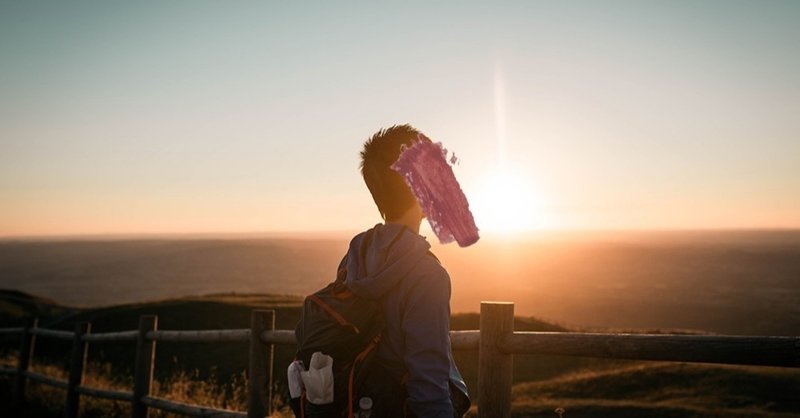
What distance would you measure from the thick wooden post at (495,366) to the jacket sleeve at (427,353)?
1.27m

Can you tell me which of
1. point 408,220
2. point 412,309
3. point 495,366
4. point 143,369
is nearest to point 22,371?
point 143,369

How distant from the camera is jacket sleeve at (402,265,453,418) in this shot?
2.32m

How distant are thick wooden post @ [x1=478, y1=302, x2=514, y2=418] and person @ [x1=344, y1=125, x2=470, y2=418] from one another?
1.04m

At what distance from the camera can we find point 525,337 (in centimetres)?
357

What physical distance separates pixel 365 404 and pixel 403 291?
17.9 inches

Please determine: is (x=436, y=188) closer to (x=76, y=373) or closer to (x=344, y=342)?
(x=344, y=342)

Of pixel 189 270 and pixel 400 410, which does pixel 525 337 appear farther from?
pixel 189 270

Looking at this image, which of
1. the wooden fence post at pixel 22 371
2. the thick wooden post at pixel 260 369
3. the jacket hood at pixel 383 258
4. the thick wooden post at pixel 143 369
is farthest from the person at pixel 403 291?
the wooden fence post at pixel 22 371

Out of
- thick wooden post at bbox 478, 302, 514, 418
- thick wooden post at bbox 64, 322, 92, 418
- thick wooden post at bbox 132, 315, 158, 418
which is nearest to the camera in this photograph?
thick wooden post at bbox 478, 302, 514, 418

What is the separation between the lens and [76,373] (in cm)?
857

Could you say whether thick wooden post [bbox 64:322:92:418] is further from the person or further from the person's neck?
the person's neck

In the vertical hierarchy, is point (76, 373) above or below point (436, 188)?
below

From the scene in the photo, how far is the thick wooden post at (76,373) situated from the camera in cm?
842

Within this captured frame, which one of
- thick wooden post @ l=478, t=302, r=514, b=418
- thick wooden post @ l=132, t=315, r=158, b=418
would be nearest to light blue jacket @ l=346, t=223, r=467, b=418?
thick wooden post @ l=478, t=302, r=514, b=418
